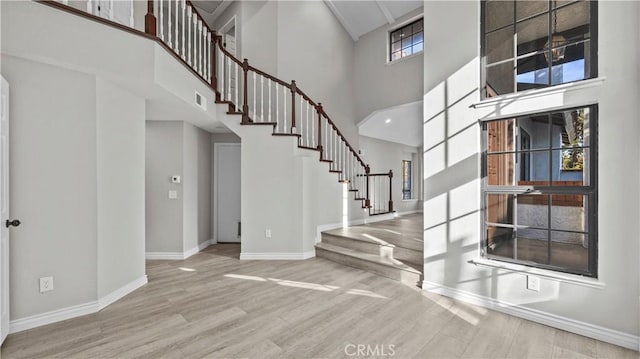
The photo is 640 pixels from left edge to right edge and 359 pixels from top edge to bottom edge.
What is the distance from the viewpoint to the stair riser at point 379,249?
149 inches

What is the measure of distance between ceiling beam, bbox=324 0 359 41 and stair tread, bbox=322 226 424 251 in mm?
4641

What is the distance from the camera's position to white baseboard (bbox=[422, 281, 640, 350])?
2.15 m

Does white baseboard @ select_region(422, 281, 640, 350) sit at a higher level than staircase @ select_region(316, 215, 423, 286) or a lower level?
lower

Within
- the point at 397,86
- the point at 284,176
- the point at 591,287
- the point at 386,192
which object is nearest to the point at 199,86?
the point at 284,176

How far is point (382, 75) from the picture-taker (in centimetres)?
638

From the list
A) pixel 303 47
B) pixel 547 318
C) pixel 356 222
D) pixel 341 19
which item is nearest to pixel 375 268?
pixel 547 318

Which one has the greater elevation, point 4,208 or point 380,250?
point 4,208

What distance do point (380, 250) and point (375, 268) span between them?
356mm

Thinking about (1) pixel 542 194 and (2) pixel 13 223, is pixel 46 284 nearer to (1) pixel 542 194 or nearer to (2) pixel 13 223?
(2) pixel 13 223

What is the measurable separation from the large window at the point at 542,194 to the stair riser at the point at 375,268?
937 mm

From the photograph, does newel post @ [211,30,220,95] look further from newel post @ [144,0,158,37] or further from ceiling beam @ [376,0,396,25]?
ceiling beam @ [376,0,396,25]

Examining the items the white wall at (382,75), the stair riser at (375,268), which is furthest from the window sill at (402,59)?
the stair riser at (375,268)

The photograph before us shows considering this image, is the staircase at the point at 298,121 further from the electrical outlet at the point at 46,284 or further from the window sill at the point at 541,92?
the electrical outlet at the point at 46,284

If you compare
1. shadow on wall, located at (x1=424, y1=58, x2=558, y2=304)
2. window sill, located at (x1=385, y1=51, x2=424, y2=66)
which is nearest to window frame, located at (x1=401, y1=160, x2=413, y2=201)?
window sill, located at (x1=385, y1=51, x2=424, y2=66)
